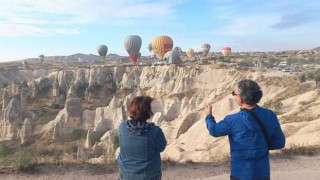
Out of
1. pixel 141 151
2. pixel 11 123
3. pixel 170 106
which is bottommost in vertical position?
pixel 11 123

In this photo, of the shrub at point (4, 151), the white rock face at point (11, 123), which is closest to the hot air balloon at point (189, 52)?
the white rock face at point (11, 123)

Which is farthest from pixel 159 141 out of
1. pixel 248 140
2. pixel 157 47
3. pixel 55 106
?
pixel 157 47

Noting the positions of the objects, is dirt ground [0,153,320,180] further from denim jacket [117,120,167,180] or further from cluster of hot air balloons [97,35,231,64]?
cluster of hot air balloons [97,35,231,64]

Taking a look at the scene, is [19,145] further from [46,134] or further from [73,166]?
[73,166]

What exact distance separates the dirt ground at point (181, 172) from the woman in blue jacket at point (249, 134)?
10.1ft

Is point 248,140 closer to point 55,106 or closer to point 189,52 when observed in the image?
point 55,106

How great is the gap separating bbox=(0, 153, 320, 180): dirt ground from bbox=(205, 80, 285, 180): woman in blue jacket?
3088 mm

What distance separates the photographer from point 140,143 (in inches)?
118

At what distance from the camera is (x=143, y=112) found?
3.01 m

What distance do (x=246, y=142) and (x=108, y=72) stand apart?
57737mm

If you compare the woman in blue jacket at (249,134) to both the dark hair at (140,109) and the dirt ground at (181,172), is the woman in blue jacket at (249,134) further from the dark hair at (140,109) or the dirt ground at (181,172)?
the dirt ground at (181,172)

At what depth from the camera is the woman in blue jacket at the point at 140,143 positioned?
3008mm

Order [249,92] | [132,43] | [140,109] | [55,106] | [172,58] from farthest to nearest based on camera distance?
[132,43]
[172,58]
[55,106]
[249,92]
[140,109]

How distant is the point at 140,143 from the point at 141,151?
0.08 m
